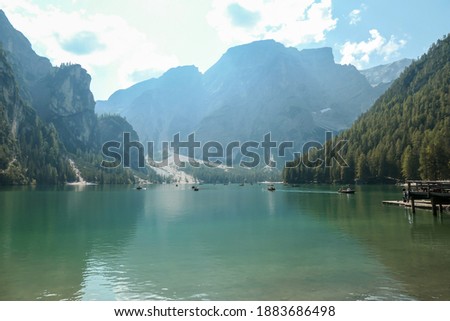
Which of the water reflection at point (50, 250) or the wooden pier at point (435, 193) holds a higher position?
the wooden pier at point (435, 193)

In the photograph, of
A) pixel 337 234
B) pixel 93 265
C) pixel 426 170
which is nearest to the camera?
pixel 93 265

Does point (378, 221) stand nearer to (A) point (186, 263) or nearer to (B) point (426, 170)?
(A) point (186, 263)

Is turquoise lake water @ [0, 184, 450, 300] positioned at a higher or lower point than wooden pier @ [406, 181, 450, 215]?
lower

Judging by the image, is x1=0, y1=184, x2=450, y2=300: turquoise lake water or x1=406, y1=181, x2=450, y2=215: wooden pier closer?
x1=0, y1=184, x2=450, y2=300: turquoise lake water

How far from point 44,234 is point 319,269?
3781 cm

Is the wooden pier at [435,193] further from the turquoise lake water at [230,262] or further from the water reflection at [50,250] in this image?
the water reflection at [50,250]

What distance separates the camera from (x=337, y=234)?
50.2 m

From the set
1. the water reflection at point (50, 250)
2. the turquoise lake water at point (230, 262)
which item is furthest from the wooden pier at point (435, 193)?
the water reflection at point (50, 250)

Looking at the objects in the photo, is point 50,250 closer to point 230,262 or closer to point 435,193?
point 230,262

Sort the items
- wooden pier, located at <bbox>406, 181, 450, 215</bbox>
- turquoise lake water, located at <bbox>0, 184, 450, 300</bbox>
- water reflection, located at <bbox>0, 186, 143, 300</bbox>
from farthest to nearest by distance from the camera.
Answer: wooden pier, located at <bbox>406, 181, 450, 215</bbox>, water reflection, located at <bbox>0, 186, 143, 300</bbox>, turquoise lake water, located at <bbox>0, 184, 450, 300</bbox>

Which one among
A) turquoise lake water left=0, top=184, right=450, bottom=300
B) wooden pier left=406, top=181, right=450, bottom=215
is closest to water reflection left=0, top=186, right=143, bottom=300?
turquoise lake water left=0, top=184, right=450, bottom=300

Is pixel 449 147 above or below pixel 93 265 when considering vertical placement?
above

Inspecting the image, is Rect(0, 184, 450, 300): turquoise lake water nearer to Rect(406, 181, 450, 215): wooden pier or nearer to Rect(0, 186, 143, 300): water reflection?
Rect(0, 186, 143, 300): water reflection

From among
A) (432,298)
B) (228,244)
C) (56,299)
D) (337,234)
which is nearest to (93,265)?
(56,299)
